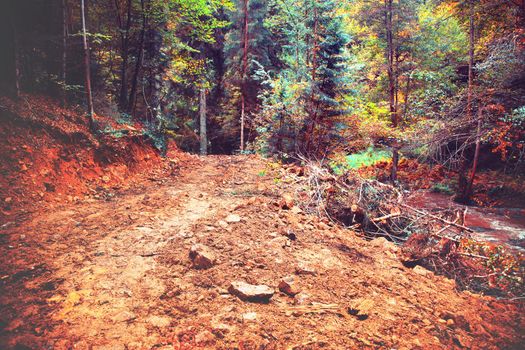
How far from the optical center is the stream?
6.77 meters

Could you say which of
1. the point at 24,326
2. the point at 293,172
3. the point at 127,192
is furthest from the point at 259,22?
the point at 24,326

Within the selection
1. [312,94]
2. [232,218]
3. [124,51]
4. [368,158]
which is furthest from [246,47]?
[232,218]

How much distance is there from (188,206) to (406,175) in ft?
39.8

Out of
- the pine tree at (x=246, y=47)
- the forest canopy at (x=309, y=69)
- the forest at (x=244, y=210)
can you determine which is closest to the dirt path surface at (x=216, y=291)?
the forest at (x=244, y=210)

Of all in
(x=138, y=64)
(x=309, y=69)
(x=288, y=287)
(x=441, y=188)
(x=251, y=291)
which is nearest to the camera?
(x=251, y=291)

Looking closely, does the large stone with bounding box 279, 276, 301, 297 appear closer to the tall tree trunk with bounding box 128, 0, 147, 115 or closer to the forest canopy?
the forest canopy

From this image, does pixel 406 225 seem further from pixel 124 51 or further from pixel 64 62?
pixel 124 51

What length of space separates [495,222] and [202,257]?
970 centimetres

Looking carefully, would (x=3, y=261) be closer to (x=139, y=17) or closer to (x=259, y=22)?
(x=139, y=17)

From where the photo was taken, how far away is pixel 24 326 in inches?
71.3

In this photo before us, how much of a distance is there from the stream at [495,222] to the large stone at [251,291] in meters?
4.90

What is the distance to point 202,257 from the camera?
107 inches

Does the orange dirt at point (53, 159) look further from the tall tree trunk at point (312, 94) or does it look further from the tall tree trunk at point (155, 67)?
the tall tree trunk at point (312, 94)

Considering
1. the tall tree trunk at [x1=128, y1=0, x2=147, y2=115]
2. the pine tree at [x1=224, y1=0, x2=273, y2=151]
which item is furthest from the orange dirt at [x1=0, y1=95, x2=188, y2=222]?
the pine tree at [x1=224, y1=0, x2=273, y2=151]
